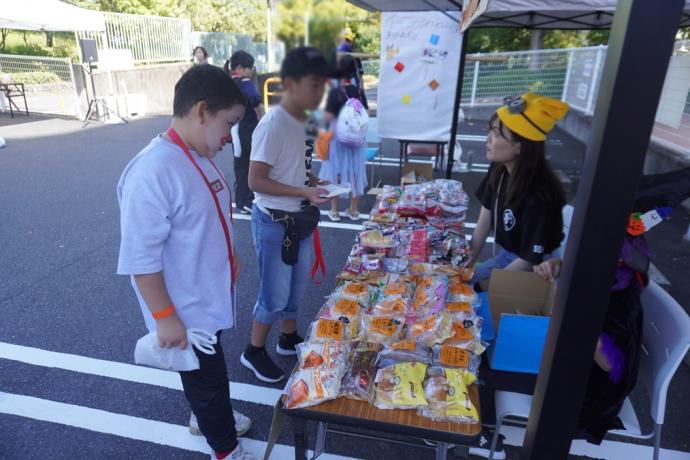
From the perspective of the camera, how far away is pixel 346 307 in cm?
176

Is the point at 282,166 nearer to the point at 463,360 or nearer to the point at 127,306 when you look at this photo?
the point at 463,360

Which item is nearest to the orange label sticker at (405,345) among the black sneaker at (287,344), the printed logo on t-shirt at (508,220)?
the printed logo on t-shirt at (508,220)

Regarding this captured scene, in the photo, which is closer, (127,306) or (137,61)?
(127,306)

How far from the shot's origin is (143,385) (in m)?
2.39

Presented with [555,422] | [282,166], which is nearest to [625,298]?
[555,422]

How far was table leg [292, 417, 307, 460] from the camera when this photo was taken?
57.3 inches

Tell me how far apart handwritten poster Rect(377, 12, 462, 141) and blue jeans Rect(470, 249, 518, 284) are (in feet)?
10.00

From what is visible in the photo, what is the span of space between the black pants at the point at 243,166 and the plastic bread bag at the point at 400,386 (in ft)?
10.2

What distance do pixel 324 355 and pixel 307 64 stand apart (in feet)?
4.06

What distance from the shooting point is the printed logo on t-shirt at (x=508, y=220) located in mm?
2184

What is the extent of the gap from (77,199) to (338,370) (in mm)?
5042

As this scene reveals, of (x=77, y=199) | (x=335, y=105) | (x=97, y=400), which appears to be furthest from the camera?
(x=77, y=199)

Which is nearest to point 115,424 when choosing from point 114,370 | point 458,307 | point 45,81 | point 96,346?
point 114,370

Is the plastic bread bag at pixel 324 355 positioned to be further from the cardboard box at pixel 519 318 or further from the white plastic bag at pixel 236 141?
the white plastic bag at pixel 236 141
